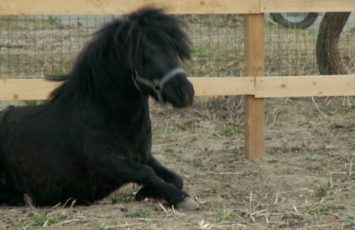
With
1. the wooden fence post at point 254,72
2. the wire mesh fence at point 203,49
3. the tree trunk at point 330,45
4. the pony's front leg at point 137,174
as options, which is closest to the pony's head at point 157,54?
the pony's front leg at point 137,174

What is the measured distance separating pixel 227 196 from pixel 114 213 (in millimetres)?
1058

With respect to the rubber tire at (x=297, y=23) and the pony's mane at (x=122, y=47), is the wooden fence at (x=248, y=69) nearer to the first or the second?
the pony's mane at (x=122, y=47)

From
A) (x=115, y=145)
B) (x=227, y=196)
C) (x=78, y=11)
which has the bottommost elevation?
(x=227, y=196)

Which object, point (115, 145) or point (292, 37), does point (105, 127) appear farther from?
point (292, 37)

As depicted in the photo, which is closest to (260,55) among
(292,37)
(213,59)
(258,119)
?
(258,119)

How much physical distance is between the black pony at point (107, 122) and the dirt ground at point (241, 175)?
19 cm

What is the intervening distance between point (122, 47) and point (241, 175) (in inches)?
76.6

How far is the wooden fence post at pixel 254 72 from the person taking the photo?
27.2 feet

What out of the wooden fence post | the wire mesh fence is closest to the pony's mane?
the wooden fence post

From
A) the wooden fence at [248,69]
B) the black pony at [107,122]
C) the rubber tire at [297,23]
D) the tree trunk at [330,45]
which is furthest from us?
the rubber tire at [297,23]

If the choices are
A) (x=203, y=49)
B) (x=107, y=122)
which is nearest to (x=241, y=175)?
(x=107, y=122)

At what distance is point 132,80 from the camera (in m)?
6.36

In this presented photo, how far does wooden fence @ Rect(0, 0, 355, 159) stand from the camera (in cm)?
799

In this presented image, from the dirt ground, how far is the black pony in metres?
0.19
